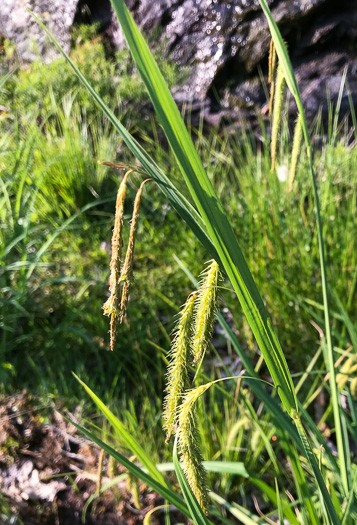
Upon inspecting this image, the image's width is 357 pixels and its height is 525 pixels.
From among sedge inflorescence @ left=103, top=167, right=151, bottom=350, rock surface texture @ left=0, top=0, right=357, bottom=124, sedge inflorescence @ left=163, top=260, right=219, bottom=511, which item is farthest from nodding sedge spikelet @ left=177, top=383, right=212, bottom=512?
rock surface texture @ left=0, top=0, right=357, bottom=124

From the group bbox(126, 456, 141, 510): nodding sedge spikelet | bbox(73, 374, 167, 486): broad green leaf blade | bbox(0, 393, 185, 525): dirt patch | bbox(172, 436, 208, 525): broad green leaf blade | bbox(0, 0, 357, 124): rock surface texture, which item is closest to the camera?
bbox(172, 436, 208, 525): broad green leaf blade

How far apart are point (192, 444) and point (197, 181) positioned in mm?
311

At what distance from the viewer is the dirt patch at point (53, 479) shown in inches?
58.5

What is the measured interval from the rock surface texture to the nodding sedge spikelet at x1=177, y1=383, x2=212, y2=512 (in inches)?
144

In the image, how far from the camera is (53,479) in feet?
5.27

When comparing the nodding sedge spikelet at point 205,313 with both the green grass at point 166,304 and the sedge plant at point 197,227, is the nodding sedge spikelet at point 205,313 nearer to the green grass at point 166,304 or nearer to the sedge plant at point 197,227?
the sedge plant at point 197,227

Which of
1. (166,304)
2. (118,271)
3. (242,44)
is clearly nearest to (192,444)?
(118,271)

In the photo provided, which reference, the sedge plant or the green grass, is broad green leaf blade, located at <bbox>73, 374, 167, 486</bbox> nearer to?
the sedge plant

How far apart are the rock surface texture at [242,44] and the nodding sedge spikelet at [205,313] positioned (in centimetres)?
361

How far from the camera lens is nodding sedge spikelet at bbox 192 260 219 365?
47cm

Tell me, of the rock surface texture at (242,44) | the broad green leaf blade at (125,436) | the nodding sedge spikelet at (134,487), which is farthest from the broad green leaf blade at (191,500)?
the rock surface texture at (242,44)

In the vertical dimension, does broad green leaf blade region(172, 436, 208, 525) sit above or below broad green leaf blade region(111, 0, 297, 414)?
below

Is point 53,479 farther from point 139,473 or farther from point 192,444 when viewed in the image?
point 192,444

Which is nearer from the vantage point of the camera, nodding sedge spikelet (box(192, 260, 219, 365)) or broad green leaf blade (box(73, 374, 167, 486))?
nodding sedge spikelet (box(192, 260, 219, 365))
